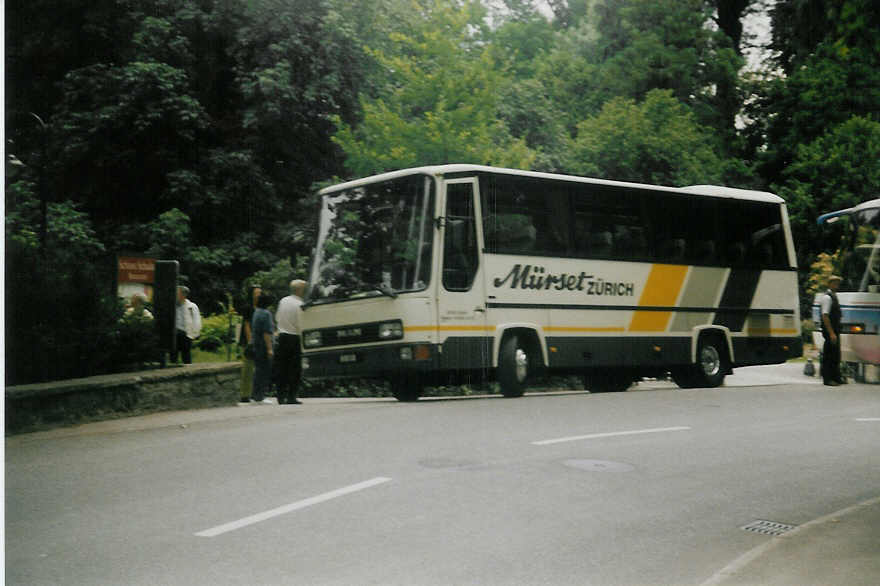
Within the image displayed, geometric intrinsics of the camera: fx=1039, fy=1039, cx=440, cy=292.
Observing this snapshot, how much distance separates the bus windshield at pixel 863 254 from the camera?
1073cm

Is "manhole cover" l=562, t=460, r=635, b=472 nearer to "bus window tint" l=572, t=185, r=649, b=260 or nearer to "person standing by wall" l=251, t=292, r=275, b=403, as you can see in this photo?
"person standing by wall" l=251, t=292, r=275, b=403

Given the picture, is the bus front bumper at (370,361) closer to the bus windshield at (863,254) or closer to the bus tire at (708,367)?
the bus windshield at (863,254)

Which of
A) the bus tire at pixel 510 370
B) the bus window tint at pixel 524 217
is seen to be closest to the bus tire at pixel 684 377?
the bus window tint at pixel 524 217

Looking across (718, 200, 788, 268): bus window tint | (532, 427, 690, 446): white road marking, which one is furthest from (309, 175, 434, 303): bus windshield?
(718, 200, 788, 268): bus window tint

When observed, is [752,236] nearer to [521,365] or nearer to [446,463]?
[521,365]

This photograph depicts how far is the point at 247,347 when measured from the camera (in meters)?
14.5

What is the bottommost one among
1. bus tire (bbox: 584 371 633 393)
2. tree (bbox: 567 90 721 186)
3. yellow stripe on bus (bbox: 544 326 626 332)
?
bus tire (bbox: 584 371 633 393)

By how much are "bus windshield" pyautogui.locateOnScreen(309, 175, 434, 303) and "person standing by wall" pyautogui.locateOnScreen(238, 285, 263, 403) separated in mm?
905

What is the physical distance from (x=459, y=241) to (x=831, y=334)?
208 inches

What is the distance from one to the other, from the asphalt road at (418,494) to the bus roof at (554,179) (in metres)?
3.35

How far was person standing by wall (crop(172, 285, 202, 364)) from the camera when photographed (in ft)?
48.0

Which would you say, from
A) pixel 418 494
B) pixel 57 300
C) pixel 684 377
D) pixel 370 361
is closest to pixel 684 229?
pixel 684 377

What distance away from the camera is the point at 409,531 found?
20.5 ft

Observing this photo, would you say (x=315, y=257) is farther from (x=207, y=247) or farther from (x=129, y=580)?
(x=129, y=580)
